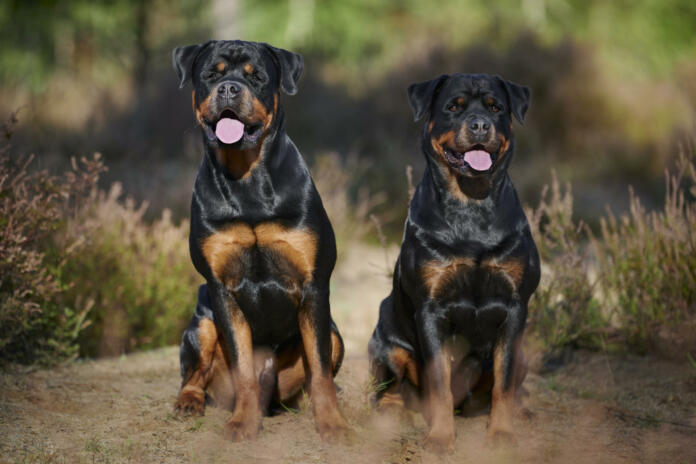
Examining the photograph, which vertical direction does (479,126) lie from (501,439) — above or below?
above

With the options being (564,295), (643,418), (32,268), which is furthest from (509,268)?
(32,268)

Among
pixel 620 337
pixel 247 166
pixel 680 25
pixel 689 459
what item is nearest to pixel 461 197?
pixel 247 166

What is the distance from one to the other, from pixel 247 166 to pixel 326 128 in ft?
27.1

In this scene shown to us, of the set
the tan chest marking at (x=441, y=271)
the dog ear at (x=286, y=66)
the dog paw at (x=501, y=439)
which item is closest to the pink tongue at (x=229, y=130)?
the dog ear at (x=286, y=66)

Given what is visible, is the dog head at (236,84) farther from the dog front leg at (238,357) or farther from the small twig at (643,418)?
the small twig at (643,418)

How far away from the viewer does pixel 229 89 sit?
3.15m

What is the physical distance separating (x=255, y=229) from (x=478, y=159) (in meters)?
1.01

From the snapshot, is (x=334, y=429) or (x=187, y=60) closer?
(x=334, y=429)

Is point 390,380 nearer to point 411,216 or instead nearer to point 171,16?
point 411,216

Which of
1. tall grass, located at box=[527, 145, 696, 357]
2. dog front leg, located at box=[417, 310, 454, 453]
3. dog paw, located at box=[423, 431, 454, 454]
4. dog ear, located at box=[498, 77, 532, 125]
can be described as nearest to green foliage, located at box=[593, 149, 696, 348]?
tall grass, located at box=[527, 145, 696, 357]

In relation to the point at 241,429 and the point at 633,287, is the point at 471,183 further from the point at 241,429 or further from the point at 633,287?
the point at 633,287

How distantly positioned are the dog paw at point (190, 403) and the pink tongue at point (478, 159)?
5.48ft

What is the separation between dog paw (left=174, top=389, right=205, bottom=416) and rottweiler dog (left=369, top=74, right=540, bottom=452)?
105 centimetres

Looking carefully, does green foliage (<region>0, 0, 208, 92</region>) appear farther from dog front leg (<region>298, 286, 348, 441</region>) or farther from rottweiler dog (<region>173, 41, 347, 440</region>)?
dog front leg (<region>298, 286, 348, 441</region>)
